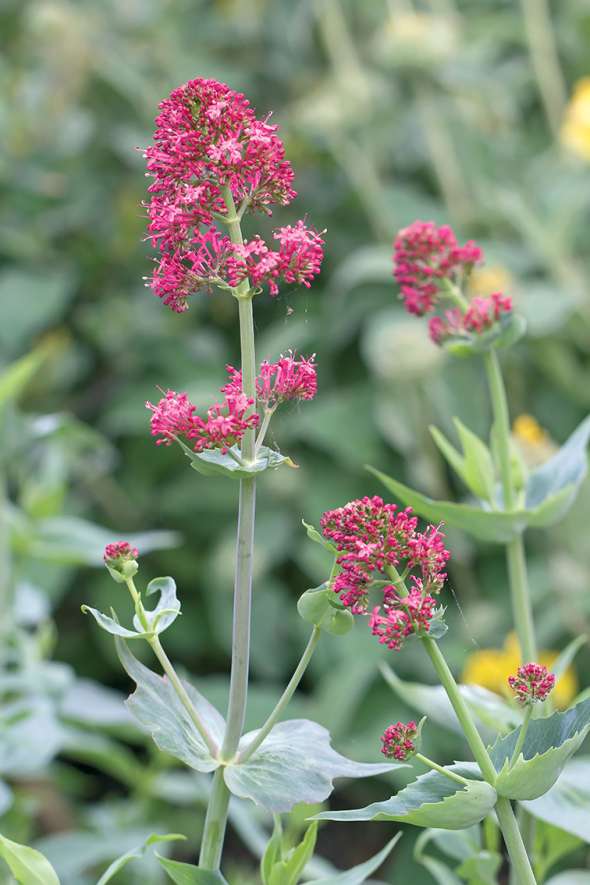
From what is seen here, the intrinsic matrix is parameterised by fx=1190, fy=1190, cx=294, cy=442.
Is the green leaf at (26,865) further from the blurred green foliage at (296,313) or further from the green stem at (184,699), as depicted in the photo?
the blurred green foliage at (296,313)

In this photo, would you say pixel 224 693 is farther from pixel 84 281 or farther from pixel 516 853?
pixel 516 853

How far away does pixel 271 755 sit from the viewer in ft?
1.70

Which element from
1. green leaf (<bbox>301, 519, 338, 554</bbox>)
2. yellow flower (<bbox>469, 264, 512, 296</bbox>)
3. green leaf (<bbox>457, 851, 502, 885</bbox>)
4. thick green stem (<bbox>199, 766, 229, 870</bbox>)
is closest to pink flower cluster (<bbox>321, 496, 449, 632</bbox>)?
green leaf (<bbox>301, 519, 338, 554</bbox>)

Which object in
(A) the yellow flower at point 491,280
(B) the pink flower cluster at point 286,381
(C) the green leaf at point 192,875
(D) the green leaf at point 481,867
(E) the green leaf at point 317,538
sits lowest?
(D) the green leaf at point 481,867

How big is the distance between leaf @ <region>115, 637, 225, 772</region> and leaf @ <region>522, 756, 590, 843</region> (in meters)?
0.18

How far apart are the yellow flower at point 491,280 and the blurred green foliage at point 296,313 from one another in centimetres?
1

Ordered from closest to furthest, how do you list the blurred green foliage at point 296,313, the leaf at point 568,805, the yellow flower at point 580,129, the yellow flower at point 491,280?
1. the leaf at point 568,805
2. the blurred green foliage at point 296,313
3. the yellow flower at point 491,280
4. the yellow flower at point 580,129

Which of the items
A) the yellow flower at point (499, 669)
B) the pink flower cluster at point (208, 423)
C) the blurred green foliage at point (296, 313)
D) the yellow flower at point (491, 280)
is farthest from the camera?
the yellow flower at point (491, 280)

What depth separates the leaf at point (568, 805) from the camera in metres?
0.61

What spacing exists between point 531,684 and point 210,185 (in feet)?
0.78

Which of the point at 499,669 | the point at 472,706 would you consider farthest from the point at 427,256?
the point at 499,669

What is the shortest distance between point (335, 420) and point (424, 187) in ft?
2.07

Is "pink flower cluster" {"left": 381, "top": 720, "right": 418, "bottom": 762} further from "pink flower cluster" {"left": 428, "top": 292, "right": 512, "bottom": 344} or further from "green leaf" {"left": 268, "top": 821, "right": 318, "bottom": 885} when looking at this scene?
"pink flower cluster" {"left": 428, "top": 292, "right": 512, "bottom": 344}

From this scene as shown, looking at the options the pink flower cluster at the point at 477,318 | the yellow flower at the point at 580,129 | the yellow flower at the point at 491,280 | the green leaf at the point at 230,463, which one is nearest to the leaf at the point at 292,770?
the green leaf at the point at 230,463
